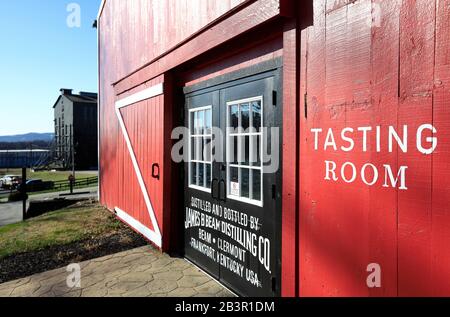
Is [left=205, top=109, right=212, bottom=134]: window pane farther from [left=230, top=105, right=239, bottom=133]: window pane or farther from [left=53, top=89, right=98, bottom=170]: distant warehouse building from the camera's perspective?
[left=53, top=89, right=98, bottom=170]: distant warehouse building

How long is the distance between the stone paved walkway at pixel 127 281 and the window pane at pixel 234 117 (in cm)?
174

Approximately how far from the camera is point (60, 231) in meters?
6.32

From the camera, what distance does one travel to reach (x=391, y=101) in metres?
1.86

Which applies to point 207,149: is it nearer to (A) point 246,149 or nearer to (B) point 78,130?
(A) point 246,149

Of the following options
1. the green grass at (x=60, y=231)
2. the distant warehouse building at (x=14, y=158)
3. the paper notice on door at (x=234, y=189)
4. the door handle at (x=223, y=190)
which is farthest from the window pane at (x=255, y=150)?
the distant warehouse building at (x=14, y=158)

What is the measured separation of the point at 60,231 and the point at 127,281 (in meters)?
3.25

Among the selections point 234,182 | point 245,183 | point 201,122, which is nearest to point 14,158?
point 201,122

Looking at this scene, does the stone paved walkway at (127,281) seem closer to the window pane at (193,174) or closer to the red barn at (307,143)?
the red barn at (307,143)

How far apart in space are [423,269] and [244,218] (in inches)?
70.7
